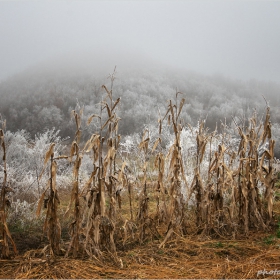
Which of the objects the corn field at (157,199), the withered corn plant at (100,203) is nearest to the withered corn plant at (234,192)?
the corn field at (157,199)

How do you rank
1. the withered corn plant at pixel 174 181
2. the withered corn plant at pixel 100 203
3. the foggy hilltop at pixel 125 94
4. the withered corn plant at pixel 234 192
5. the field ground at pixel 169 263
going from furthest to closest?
the foggy hilltop at pixel 125 94 → the withered corn plant at pixel 234 192 → the withered corn plant at pixel 174 181 → the withered corn plant at pixel 100 203 → the field ground at pixel 169 263

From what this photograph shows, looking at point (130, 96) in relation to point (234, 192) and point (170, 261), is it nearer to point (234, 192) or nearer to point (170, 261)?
point (234, 192)

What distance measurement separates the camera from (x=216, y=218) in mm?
4031

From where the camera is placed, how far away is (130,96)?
893 inches

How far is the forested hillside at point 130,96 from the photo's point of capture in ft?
60.7

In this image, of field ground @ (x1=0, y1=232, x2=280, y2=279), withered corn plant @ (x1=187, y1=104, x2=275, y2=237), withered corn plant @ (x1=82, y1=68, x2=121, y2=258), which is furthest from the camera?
withered corn plant @ (x1=187, y1=104, x2=275, y2=237)

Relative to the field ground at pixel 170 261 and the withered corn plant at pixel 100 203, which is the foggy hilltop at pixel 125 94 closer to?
the field ground at pixel 170 261

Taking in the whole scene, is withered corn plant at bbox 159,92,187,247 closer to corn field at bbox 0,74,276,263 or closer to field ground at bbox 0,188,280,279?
corn field at bbox 0,74,276,263

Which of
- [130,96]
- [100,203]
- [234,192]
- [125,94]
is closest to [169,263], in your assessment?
[100,203]

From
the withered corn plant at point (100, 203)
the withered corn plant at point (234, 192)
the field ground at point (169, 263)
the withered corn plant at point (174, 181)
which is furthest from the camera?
the withered corn plant at point (234, 192)

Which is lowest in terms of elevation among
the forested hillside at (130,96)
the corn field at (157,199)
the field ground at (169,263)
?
the field ground at (169,263)

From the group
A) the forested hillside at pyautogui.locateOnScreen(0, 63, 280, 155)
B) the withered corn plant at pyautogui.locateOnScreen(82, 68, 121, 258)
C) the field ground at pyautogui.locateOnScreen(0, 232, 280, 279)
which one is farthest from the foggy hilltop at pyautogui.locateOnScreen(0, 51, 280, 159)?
the withered corn plant at pyautogui.locateOnScreen(82, 68, 121, 258)

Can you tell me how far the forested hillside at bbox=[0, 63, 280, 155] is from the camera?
60.7 feet

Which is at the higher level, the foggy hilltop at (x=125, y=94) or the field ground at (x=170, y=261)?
the foggy hilltop at (x=125, y=94)
